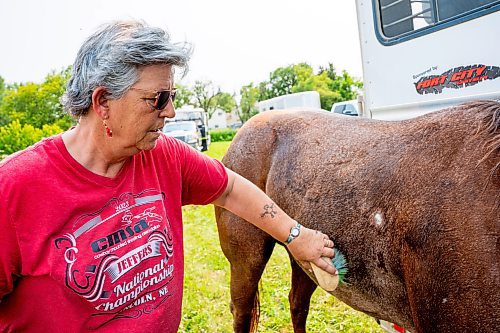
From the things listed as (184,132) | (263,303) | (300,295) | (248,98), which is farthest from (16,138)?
(248,98)

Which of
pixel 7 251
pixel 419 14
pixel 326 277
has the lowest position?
pixel 326 277

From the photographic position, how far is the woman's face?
4.92 feet

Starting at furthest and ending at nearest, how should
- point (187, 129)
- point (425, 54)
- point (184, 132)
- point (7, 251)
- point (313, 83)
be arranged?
point (313, 83) < point (187, 129) < point (184, 132) < point (425, 54) < point (7, 251)

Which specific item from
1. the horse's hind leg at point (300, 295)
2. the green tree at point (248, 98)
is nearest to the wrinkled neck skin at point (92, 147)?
the horse's hind leg at point (300, 295)

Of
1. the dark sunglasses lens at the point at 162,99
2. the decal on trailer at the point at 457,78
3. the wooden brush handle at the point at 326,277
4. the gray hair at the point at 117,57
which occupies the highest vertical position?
the gray hair at the point at 117,57

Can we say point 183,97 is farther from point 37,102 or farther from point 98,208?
point 98,208

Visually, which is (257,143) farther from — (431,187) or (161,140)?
(431,187)

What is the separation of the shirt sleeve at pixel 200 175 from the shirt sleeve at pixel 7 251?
2.36 feet

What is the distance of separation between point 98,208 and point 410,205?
119cm

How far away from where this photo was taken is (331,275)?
2.01 meters

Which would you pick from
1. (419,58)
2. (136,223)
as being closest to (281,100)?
(419,58)

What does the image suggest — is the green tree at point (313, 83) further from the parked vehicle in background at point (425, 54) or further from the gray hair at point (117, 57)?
the gray hair at point (117, 57)

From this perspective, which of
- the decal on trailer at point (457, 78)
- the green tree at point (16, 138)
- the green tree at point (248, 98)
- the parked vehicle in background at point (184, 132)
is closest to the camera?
the decal on trailer at point (457, 78)

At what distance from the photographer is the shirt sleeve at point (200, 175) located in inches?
76.6
